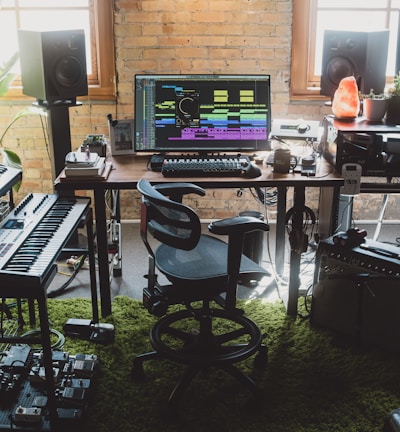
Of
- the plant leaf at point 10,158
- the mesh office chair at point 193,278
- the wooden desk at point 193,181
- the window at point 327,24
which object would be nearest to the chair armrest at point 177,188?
the mesh office chair at point 193,278

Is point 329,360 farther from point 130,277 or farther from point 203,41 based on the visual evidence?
point 203,41

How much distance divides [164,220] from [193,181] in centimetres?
65

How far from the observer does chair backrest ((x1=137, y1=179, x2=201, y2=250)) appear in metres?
2.37

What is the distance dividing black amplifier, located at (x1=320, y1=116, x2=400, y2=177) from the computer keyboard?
0.43 metres

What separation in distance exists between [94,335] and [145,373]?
39 centimetres

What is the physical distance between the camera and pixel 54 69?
3.60 meters

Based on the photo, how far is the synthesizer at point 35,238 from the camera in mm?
2195

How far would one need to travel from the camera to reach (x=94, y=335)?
10.2 feet

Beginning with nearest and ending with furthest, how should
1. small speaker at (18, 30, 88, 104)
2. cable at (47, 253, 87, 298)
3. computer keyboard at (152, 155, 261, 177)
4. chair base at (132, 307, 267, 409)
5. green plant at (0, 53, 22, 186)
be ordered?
1. chair base at (132, 307, 267, 409)
2. computer keyboard at (152, 155, 261, 177)
3. small speaker at (18, 30, 88, 104)
4. cable at (47, 253, 87, 298)
5. green plant at (0, 53, 22, 186)

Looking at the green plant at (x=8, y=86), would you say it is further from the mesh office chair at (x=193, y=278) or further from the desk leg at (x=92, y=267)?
the mesh office chair at (x=193, y=278)

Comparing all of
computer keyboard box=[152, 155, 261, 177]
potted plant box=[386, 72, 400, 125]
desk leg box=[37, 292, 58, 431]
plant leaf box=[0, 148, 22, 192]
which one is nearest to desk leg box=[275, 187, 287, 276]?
computer keyboard box=[152, 155, 261, 177]

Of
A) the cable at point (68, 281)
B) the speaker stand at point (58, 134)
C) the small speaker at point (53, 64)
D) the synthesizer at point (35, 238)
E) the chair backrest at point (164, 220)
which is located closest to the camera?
the synthesizer at point (35, 238)

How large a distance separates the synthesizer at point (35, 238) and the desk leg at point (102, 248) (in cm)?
13

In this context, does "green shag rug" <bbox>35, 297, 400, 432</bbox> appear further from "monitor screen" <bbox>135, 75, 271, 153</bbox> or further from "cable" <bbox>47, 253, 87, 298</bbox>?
"monitor screen" <bbox>135, 75, 271, 153</bbox>
